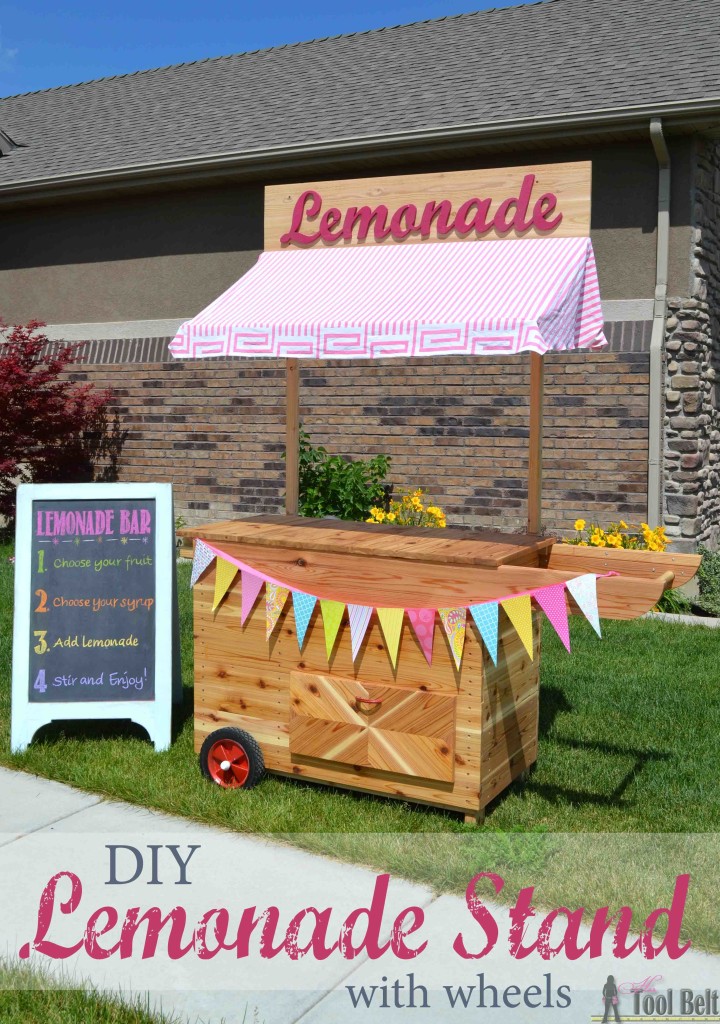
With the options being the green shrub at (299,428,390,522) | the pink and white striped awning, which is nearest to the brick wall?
the green shrub at (299,428,390,522)

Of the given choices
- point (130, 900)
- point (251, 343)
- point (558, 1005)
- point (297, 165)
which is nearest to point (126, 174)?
point (297, 165)

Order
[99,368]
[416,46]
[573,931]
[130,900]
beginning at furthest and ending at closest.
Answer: [416,46] → [99,368] → [130,900] → [573,931]

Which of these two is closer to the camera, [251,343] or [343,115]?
[251,343]

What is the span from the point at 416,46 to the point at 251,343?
10356 mm

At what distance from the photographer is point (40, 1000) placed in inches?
123

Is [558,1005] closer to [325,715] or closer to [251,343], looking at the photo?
[325,715]

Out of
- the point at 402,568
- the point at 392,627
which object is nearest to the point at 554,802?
the point at 392,627

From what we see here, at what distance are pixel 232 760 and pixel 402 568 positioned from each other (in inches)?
51.6

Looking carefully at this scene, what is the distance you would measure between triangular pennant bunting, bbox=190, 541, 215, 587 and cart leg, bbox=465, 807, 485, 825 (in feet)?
5.68

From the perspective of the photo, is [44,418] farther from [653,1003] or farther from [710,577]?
[653,1003]

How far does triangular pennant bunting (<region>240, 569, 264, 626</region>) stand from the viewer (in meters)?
4.73

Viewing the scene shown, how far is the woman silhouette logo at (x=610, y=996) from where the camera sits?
3.06 metres

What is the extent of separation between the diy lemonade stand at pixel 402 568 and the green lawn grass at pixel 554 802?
0.60 feet

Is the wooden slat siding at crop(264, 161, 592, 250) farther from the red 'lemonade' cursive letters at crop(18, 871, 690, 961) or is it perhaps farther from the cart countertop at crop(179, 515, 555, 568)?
the red 'lemonade' cursive letters at crop(18, 871, 690, 961)
